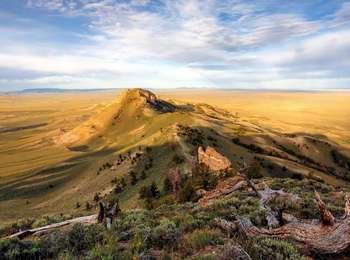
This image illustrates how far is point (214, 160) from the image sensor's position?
5062 cm

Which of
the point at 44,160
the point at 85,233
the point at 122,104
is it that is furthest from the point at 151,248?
the point at 122,104

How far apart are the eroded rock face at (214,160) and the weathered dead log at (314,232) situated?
31.3m

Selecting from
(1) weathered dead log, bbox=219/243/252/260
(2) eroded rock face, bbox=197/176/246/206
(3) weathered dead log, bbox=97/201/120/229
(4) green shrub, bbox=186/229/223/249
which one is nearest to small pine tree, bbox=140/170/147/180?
(2) eroded rock face, bbox=197/176/246/206

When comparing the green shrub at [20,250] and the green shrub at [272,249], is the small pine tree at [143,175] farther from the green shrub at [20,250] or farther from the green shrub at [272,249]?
the green shrub at [272,249]

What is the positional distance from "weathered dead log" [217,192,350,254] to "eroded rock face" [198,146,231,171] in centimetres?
3125

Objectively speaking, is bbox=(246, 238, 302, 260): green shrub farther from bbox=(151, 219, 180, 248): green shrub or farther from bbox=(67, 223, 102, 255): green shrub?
bbox=(67, 223, 102, 255): green shrub

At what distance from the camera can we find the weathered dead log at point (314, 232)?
12.3 metres

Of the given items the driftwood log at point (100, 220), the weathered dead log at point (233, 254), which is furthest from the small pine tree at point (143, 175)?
the weathered dead log at point (233, 254)

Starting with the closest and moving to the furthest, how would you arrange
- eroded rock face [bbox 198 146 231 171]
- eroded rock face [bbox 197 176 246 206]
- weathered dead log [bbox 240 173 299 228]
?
weathered dead log [bbox 240 173 299 228]
eroded rock face [bbox 197 176 246 206]
eroded rock face [bbox 198 146 231 171]

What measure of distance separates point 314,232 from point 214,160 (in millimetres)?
37418

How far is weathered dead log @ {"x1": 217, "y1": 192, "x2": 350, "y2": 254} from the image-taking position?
40.4 feet

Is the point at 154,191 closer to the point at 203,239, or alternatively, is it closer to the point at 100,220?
the point at 100,220

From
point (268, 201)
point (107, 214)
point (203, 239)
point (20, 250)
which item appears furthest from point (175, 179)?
point (203, 239)

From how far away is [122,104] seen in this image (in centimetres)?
17188
